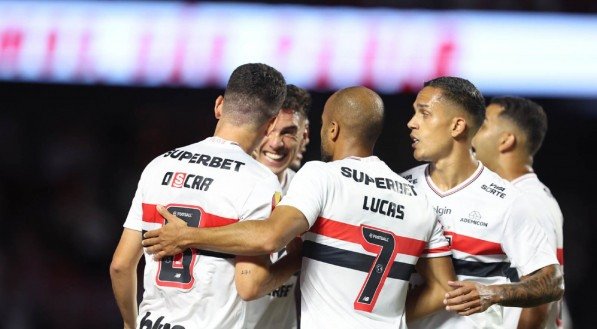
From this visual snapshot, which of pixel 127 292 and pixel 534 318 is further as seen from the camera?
pixel 534 318

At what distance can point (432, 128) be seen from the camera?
5031 mm

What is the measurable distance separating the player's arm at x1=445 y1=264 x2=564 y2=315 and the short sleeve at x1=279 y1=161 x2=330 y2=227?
0.72 meters

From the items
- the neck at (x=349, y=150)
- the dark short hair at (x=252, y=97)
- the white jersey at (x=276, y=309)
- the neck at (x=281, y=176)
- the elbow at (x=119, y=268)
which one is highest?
the dark short hair at (x=252, y=97)

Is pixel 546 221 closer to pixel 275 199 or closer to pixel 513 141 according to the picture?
pixel 513 141

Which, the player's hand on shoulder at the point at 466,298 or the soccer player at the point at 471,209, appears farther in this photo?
the soccer player at the point at 471,209

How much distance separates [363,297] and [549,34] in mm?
6338

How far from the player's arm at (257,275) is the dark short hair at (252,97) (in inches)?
26.7

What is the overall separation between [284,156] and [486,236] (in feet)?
4.42

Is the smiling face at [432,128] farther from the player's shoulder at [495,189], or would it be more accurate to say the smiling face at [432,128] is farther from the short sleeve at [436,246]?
the short sleeve at [436,246]

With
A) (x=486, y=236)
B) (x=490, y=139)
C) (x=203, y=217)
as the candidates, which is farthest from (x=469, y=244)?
(x=490, y=139)

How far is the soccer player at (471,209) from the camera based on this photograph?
4883 mm

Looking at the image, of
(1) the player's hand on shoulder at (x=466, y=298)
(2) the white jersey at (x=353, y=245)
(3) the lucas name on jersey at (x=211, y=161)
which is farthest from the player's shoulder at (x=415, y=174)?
(3) the lucas name on jersey at (x=211, y=161)

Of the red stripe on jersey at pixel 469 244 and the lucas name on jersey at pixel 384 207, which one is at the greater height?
the lucas name on jersey at pixel 384 207

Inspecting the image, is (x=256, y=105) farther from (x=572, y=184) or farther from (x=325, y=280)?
(x=572, y=184)
